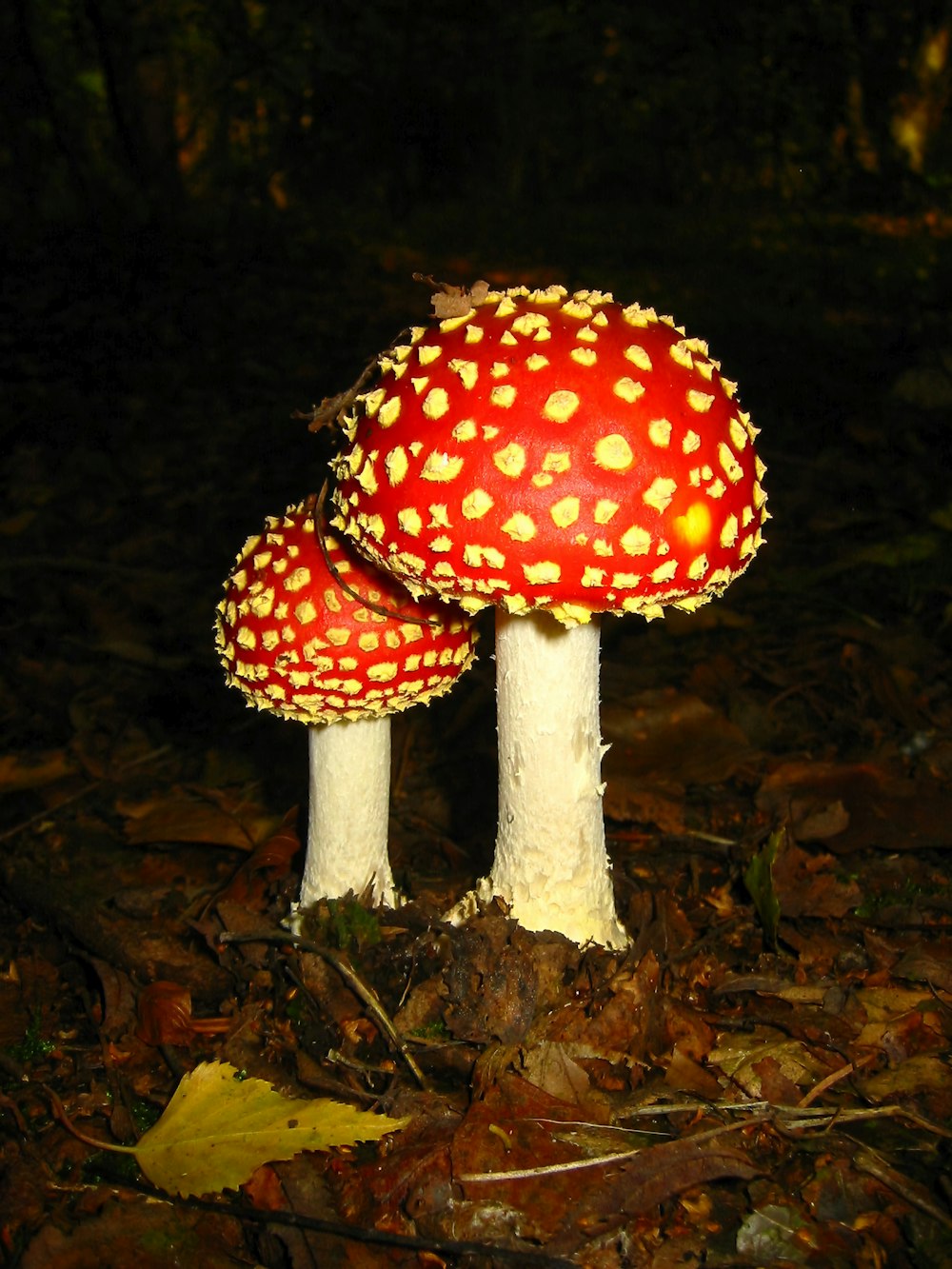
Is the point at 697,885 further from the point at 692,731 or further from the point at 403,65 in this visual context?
the point at 403,65

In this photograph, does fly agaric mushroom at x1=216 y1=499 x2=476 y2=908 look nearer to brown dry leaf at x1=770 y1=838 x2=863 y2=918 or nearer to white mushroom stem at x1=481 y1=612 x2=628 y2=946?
white mushroom stem at x1=481 y1=612 x2=628 y2=946

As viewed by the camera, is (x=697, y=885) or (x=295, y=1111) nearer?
(x=295, y=1111)

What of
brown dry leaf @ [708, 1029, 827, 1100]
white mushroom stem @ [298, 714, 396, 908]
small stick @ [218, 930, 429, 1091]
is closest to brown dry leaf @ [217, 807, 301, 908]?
white mushroom stem @ [298, 714, 396, 908]

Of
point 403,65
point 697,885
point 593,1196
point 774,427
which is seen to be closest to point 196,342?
point 774,427

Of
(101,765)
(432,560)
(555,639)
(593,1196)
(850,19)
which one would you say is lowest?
(101,765)

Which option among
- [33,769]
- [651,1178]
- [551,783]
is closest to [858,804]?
[551,783]

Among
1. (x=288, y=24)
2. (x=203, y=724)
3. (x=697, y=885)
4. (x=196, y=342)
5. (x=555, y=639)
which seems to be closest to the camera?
(x=555, y=639)
